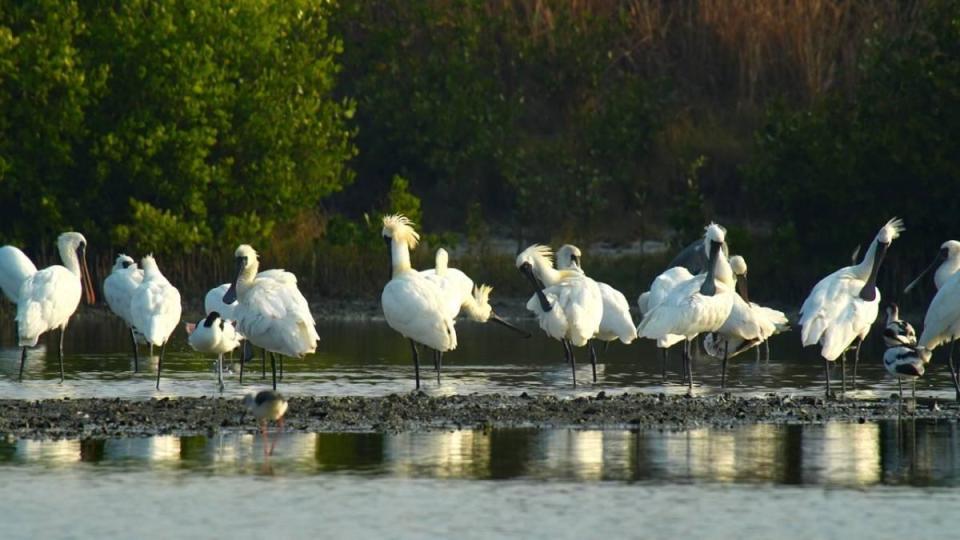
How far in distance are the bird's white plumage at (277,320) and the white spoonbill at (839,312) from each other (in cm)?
427

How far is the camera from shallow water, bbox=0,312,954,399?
61.5ft

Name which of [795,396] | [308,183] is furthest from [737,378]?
[308,183]

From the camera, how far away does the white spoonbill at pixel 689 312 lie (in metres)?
18.8

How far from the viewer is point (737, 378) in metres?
20.2

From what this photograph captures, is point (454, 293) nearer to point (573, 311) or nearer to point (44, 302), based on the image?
point (573, 311)

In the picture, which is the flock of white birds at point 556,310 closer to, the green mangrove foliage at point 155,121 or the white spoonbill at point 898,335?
the white spoonbill at point 898,335

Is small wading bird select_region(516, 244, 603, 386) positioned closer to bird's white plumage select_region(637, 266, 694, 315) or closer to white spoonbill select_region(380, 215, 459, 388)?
bird's white plumage select_region(637, 266, 694, 315)

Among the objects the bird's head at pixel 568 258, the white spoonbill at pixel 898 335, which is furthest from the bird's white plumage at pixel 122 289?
the white spoonbill at pixel 898 335

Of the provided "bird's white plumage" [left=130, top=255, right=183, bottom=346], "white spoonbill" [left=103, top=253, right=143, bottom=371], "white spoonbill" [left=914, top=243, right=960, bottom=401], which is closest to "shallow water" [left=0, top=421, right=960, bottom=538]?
"white spoonbill" [left=914, top=243, right=960, bottom=401]

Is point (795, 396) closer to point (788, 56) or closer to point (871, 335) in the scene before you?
point (871, 335)

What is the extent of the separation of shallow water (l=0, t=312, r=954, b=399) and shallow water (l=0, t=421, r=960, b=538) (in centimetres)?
351

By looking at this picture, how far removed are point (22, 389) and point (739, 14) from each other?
22829 millimetres

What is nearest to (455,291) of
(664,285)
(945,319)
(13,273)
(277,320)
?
(664,285)

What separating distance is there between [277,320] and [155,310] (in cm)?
184
